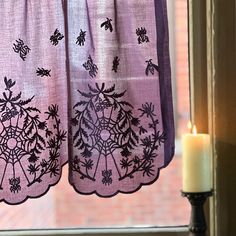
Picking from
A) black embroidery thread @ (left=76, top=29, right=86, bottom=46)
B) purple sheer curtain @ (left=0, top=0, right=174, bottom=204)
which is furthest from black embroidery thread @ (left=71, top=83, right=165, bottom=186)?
black embroidery thread @ (left=76, top=29, right=86, bottom=46)

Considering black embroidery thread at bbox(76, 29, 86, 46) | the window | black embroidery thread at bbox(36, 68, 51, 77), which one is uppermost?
black embroidery thread at bbox(76, 29, 86, 46)

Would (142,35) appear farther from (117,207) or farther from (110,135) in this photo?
(117,207)

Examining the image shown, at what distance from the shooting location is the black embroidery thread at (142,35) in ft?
4.14

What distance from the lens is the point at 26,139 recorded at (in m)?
1.26

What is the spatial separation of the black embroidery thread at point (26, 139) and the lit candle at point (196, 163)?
0.35 m

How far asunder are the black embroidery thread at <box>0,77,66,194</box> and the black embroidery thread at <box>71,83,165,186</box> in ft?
0.18

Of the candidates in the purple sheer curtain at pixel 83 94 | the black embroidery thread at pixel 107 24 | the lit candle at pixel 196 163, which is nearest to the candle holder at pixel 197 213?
the lit candle at pixel 196 163

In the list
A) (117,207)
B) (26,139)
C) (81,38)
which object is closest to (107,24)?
→ (81,38)

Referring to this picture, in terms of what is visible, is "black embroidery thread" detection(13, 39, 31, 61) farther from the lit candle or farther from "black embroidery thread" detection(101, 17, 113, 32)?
the lit candle

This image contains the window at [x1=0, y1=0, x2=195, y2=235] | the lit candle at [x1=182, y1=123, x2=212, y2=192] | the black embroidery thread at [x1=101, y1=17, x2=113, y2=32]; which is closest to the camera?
the lit candle at [x1=182, y1=123, x2=212, y2=192]

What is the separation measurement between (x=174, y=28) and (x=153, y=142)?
1.13ft

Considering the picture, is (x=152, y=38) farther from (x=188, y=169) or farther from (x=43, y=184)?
(x=43, y=184)

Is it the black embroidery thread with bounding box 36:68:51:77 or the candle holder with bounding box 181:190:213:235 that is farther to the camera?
the black embroidery thread with bounding box 36:68:51:77

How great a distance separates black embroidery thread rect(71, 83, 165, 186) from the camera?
126 centimetres
